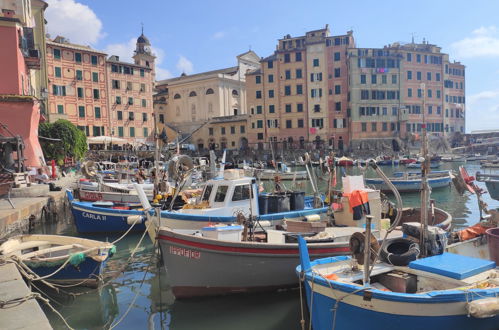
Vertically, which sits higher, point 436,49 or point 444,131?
point 436,49

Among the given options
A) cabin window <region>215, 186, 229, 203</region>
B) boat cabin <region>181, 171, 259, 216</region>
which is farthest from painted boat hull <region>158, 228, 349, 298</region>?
cabin window <region>215, 186, 229, 203</region>

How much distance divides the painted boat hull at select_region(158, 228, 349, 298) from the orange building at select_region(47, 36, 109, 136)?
177ft

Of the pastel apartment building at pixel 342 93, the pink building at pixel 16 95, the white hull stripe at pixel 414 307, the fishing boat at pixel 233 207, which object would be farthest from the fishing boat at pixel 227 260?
the pastel apartment building at pixel 342 93

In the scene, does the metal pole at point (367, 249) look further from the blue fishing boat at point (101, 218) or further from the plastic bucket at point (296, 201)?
the blue fishing boat at point (101, 218)

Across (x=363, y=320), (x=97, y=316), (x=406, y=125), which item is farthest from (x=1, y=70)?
(x=406, y=125)

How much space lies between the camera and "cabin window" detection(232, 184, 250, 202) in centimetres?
1366

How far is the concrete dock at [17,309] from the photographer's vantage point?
665 centimetres

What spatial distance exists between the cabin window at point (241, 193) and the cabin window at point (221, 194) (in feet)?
1.17

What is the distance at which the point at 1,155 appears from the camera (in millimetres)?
28281

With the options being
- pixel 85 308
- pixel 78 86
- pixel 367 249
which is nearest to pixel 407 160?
pixel 78 86

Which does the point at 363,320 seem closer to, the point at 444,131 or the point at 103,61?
the point at 103,61

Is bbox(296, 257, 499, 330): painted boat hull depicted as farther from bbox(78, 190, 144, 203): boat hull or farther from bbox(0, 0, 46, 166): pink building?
bbox(0, 0, 46, 166): pink building

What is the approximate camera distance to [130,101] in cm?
6694

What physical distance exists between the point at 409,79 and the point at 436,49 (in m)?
9.45
